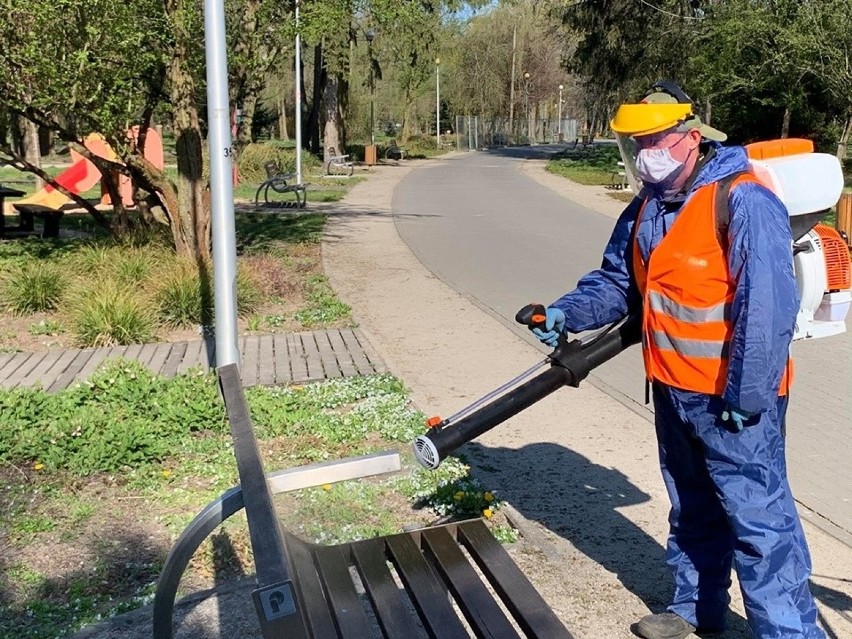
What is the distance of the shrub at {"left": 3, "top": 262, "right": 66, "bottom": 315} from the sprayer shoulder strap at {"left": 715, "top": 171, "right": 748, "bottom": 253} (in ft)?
25.0

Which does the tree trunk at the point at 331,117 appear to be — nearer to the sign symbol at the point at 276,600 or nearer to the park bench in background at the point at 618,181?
the park bench in background at the point at 618,181

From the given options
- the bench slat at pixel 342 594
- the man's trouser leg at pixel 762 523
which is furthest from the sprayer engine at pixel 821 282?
the bench slat at pixel 342 594

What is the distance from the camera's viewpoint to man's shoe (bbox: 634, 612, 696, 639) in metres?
3.33

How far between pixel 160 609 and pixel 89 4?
762 centimetres

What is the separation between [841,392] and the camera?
663 centimetres

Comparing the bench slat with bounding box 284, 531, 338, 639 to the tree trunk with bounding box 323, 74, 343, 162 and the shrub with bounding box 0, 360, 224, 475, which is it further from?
the tree trunk with bounding box 323, 74, 343, 162

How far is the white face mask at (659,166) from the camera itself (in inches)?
119

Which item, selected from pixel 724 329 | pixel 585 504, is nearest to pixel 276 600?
pixel 724 329

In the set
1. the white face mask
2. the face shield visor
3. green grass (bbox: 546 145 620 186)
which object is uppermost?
the face shield visor

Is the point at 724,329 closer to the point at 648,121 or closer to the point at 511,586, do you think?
the point at 648,121

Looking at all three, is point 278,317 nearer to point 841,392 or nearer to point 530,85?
point 841,392

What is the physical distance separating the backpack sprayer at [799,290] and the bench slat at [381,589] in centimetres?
34

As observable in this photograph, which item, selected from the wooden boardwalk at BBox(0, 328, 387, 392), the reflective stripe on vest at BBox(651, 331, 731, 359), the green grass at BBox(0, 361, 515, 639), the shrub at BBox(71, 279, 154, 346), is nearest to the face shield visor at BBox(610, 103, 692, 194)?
the reflective stripe on vest at BBox(651, 331, 731, 359)

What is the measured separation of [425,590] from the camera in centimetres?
285
